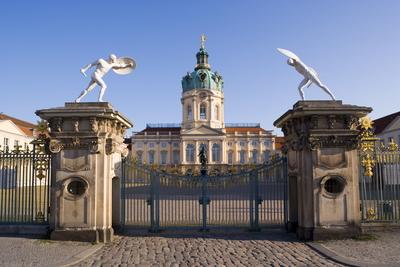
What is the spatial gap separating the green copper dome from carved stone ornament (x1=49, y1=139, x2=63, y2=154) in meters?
64.3

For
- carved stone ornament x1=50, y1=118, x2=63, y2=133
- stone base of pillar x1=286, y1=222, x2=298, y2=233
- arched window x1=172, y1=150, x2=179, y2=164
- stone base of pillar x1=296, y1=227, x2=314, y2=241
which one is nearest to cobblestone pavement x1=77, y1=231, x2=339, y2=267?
stone base of pillar x1=296, y1=227, x2=314, y2=241

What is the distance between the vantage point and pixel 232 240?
8641 millimetres

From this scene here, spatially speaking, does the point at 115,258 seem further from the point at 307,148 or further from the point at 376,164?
the point at 376,164

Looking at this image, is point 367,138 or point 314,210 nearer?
point 314,210

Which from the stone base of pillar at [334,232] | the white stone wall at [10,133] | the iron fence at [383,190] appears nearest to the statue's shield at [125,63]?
the stone base of pillar at [334,232]

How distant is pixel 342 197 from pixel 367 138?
1.87 meters

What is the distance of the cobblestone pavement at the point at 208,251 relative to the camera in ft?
21.9

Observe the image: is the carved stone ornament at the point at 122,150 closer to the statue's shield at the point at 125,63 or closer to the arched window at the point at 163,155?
the statue's shield at the point at 125,63

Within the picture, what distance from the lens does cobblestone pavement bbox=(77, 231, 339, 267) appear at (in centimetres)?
667

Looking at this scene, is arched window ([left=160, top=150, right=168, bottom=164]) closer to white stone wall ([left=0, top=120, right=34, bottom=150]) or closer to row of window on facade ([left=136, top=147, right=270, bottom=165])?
row of window on facade ([left=136, top=147, right=270, bottom=165])

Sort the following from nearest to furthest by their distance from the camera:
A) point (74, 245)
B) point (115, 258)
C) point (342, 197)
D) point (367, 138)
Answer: point (115, 258) < point (74, 245) < point (342, 197) < point (367, 138)

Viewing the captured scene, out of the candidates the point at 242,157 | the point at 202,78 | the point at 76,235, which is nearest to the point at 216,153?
the point at 242,157

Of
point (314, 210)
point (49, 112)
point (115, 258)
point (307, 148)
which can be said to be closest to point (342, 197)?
point (314, 210)

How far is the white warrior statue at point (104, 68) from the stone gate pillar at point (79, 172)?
21.9 inches
